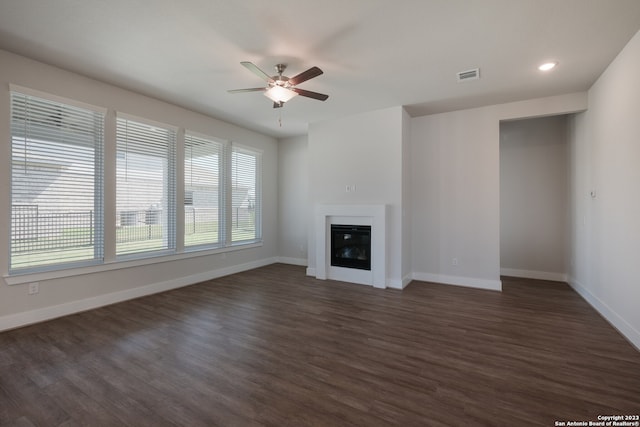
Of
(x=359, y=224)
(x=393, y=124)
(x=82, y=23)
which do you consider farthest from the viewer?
(x=359, y=224)

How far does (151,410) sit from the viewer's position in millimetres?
1808

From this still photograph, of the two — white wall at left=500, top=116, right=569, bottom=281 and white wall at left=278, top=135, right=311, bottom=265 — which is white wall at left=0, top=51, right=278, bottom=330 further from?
white wall at left=500, top=116, right=569, bottom=281

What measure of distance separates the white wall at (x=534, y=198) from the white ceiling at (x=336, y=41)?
4.29 ft

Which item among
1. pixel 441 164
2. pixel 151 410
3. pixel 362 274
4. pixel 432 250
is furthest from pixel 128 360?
pixel 441 164

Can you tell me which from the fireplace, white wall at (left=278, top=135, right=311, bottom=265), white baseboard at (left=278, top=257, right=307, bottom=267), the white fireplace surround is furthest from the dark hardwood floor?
white wall at (left=278, top=135, right=311, bottom=265)

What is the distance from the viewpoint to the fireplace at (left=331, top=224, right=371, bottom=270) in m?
4.91

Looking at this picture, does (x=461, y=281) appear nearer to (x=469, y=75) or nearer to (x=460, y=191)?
(x=460, y=191)

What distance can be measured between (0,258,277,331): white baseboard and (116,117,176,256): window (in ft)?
1.79

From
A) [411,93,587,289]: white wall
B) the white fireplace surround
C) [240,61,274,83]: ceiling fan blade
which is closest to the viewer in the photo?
[240,61,274,83]: ceiling fan blade

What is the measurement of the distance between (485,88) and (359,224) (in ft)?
8.90

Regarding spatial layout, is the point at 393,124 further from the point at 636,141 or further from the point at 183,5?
the point at 183,5

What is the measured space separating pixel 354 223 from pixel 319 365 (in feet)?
9.65

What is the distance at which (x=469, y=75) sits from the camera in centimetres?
343

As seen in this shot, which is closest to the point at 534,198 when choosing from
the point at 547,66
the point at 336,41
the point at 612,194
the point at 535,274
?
the point at 535,274
